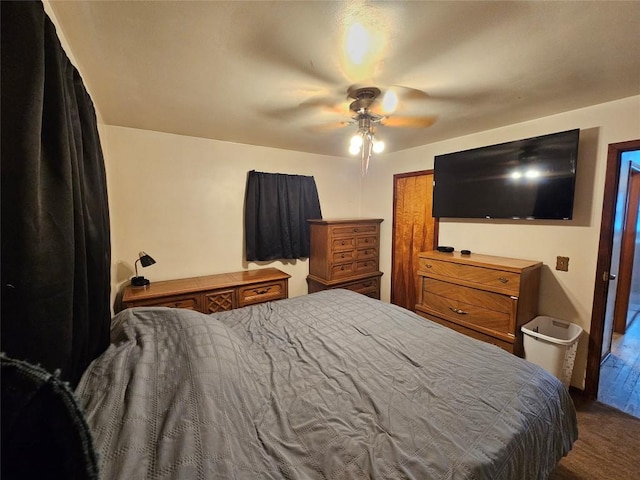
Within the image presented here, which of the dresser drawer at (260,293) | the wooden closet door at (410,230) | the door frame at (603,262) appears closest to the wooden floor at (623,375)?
the door frame at (603,262)

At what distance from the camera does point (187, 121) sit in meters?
2.38

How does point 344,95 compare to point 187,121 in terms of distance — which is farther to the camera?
point 187,121

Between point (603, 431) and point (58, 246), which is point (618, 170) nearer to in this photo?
point (603, 431)

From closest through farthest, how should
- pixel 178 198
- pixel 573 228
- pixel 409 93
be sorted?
pixel 409 93 → pixel 573 228 → pixel 178 198

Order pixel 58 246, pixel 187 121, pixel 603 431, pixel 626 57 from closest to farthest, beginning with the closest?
pixel 58 246 < pixel 626 57 < pixel 603 431 < pixel 187 121

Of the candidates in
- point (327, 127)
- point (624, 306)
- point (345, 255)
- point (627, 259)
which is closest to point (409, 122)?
point (327, 127)

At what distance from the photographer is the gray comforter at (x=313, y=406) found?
81 cm

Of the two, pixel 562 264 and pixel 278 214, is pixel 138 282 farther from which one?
pixel 562 264

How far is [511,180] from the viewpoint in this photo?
2.46m

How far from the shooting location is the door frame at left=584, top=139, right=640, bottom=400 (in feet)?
6.60

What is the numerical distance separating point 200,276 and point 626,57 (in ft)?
11.9

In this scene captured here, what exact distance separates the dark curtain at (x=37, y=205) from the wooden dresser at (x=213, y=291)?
4.82 ft

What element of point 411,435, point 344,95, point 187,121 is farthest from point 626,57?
point 187,121

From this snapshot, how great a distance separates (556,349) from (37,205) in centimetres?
306
